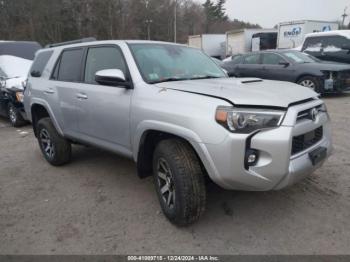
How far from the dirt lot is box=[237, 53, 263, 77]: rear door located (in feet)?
22.6

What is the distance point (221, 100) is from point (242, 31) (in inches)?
916

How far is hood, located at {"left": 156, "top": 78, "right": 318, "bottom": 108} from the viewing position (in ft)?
8.98

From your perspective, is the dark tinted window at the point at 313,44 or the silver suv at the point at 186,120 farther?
the dark tinted window at the point at 313,44

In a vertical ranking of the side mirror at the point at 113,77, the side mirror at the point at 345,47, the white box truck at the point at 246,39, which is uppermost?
the white box truck at the point at 246,39

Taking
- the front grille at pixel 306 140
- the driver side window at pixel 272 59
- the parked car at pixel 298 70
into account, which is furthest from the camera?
the driver side window at pixel 272 59

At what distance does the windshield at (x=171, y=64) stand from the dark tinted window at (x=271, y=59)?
23.2 ft

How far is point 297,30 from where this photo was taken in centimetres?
1884

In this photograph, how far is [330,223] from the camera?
3.13 m

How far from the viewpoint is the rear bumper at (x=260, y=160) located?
2613 mm

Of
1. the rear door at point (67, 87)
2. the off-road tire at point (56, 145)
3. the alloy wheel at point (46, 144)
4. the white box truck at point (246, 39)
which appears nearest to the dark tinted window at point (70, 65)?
the rear door at point (67, 87)

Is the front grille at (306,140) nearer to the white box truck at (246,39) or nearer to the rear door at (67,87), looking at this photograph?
the rear door at (67,87)

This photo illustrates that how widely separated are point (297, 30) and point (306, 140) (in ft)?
58.5

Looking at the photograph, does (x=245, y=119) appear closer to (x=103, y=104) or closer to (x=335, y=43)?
(x=103, y=104)

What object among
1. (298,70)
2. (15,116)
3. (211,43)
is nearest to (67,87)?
(15,116)
